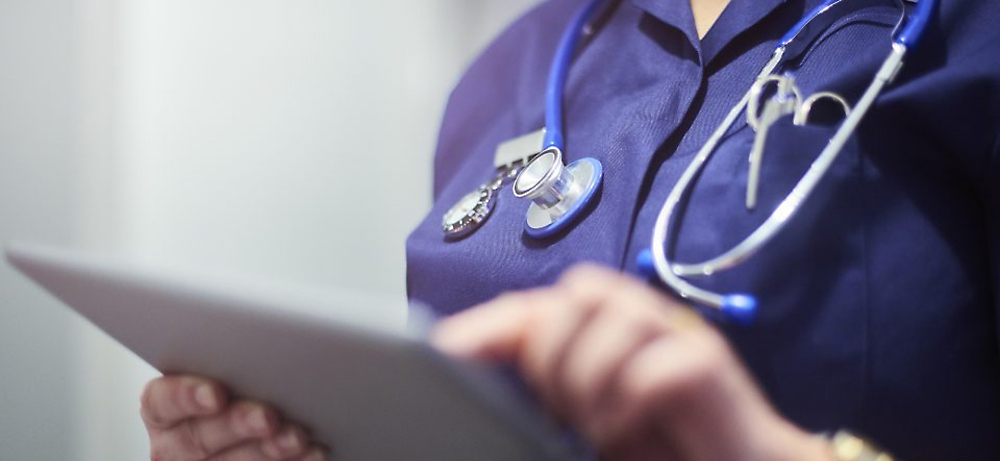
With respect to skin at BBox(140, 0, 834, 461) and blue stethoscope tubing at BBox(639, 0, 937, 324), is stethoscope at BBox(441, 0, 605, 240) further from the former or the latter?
skin at BBox(140, 0, 834, 461)

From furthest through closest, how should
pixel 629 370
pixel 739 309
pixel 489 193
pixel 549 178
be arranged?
pixel 489 193, pixel 549 178, pixel 739 309, pixel 629 370

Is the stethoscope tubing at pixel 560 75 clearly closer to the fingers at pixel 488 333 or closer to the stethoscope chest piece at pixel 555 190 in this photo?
the stethoscope chest piece at pixel 555 190

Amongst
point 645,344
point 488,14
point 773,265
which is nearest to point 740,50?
point 773,265

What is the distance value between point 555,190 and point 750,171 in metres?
0.13

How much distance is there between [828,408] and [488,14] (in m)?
0.96

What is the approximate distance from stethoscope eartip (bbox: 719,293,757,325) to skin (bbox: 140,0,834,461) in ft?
0.25

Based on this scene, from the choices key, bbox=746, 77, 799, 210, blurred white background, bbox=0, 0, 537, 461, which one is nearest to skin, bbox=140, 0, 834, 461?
key, bbox=746, 77, 799, 210

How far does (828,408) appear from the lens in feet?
1.18

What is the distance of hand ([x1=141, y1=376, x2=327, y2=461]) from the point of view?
16.3 inches

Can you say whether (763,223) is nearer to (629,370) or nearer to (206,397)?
(629,370)

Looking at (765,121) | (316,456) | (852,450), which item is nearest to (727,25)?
A: (765,121)

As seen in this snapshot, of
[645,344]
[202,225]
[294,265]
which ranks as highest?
[645,344]

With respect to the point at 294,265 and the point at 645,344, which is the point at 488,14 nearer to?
the point at 294,265

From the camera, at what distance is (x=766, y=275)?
14.4 inches
